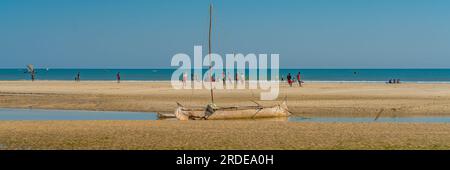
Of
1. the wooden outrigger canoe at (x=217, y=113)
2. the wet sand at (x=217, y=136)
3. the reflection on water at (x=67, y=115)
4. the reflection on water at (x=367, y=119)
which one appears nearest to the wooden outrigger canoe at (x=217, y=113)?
the wooden outrigger canoe at (x=217, y=113)

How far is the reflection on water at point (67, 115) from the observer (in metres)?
28.2

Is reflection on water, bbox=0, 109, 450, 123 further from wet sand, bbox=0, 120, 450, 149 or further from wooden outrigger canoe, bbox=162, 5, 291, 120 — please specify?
wet sand, bbox=0, 120, 450, 149

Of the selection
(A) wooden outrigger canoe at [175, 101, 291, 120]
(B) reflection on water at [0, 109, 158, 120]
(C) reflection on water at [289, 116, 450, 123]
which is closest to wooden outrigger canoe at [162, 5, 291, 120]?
(A) wooden outrigger canoe at [175, 101, 291, 120]

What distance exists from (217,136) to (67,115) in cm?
1330

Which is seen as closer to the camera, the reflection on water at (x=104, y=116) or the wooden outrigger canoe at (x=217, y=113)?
the wooden outrigger canoe at (x=217, y=113)

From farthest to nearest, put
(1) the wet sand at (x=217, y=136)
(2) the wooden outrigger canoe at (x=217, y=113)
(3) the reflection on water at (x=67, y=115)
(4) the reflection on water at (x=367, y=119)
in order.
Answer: (3) the reflection on water at (x=67, y=115), (4) the reflection on water at (x=367, y=119), (2) the wooden outrigger canoe at (x=217, y=113), (1) the wet sand at (x=217, y=136)

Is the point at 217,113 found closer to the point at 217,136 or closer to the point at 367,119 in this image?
the point at 367,119

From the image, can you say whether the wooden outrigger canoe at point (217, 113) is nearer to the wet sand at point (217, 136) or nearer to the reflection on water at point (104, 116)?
the reflection on water at point (104, 116)

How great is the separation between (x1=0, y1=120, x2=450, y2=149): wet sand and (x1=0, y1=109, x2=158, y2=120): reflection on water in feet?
16.7

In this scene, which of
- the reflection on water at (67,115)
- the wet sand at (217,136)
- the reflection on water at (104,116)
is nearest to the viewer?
the wet sand at (217,136)

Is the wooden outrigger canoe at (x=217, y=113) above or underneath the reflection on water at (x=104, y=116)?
above

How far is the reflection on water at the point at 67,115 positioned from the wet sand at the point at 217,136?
16.7 feet
